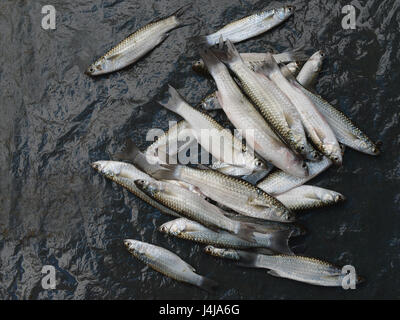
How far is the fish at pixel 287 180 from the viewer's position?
14.4 ft

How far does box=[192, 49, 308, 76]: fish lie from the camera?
4.57 metres

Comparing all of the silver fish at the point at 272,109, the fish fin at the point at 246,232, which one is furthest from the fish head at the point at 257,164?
the fish fin at the point at 246,232

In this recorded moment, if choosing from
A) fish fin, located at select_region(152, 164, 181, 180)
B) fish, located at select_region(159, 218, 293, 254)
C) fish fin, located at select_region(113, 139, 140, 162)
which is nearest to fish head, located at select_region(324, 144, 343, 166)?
fish, located at select_region(159, 218, 293, 254)

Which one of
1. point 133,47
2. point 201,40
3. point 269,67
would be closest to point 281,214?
point 269,67

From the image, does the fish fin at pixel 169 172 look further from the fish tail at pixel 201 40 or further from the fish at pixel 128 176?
the fish tail at pixel 201 40

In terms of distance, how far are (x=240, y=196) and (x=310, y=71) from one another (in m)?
1.37

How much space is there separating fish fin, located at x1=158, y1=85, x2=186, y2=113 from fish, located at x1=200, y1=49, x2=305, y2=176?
1.18 feet

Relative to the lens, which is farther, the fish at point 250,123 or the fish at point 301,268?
the fish at point 301,268

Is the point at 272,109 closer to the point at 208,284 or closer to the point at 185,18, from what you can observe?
the point at 185,18

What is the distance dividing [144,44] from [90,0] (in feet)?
2.56

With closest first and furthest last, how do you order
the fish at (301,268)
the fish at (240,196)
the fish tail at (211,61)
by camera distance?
1. the fish at (240,196)
2. the fish at (301,268)
3. the fish tail at (211,61)

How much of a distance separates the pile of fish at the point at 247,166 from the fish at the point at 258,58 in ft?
0.05

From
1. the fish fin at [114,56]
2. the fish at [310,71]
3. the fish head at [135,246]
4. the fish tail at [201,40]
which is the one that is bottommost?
the fish head at [135,246]

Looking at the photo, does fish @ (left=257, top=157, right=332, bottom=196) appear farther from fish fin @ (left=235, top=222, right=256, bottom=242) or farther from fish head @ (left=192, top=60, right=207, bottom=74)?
fish head @ (left=192, top=60, right=207, bottom=74)
